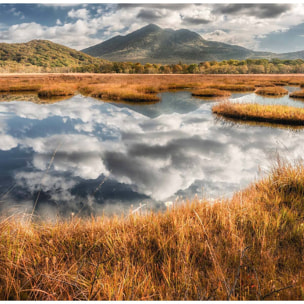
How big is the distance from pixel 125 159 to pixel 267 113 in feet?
40.6

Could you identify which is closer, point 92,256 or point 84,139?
point 92,256

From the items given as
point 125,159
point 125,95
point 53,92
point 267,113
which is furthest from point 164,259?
point 53,92

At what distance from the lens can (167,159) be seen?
10.8 meters

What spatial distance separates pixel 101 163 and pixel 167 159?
2.99 meters

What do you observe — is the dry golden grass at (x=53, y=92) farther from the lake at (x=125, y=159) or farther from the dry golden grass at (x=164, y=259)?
the dry golden grass at (x=164, y=259)

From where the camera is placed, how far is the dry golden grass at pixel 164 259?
9.52ft

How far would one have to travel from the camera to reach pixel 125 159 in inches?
426

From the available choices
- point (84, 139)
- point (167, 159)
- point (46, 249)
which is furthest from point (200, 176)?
point (84, 139)

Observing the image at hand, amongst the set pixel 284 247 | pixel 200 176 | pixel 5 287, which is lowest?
pixel 200 176

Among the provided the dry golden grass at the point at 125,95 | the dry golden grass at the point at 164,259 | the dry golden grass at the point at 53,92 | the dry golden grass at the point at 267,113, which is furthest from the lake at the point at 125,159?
the dry golden grass at the point at 53,92

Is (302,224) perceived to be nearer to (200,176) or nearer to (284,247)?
(284,247)

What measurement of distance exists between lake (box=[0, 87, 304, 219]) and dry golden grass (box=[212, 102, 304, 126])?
1505mm

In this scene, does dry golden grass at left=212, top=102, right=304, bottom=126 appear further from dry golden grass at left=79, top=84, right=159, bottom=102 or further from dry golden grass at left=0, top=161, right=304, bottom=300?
dry golden grass at left=0, top=161, right=304, bottom=300

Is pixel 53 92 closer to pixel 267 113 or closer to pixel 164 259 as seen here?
pixel 267 113
